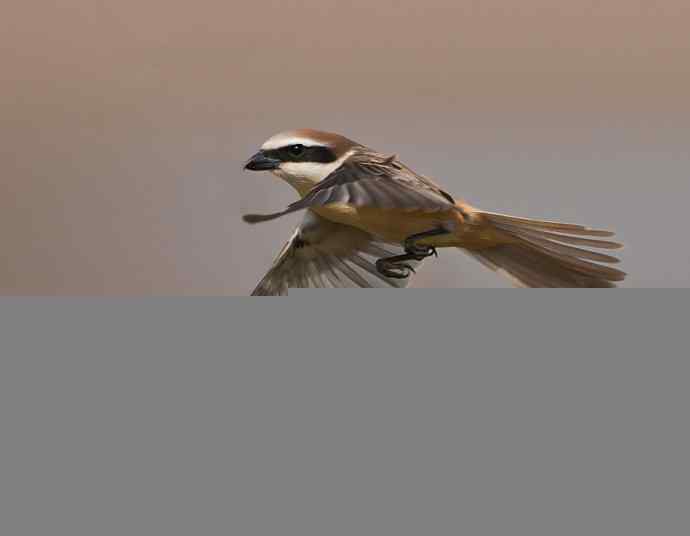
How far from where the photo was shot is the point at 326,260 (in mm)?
1303

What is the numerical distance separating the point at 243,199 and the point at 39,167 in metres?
0.45

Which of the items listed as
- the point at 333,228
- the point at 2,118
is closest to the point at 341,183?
the point at 333,228

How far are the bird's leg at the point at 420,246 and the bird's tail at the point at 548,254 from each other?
6cm

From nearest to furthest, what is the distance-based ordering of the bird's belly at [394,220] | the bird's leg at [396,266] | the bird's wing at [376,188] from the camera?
1. the bird's wing at [376,188]
2. the bird's belly at [394,220]
3. the bird's leg at [396,266]

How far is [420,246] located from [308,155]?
0.66ft

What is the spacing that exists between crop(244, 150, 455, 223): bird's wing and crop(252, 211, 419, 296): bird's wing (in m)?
0.13

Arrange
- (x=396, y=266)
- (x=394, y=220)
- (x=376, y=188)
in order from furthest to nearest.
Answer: (x=396, y=266), (x=394, y=220), (x=376, y=188)

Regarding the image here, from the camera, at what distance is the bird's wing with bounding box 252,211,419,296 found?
128cm

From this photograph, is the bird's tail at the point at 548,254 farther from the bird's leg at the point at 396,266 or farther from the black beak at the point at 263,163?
the black beak at the point at 263,163

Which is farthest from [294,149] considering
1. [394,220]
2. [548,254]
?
[548,254]

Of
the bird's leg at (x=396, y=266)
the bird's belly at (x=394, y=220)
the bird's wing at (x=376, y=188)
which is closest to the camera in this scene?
the bird's wing at (x=376, y=188)

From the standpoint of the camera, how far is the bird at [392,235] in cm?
116

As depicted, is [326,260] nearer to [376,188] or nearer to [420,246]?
[420,246]

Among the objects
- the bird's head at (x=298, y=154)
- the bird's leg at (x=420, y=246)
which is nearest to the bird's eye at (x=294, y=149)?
the bird's head at (x=298, y=154)
